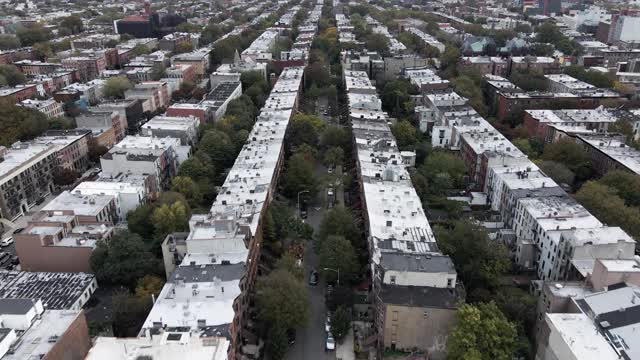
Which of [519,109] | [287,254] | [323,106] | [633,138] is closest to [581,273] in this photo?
[287,254]

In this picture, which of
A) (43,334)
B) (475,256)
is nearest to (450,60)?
(475,256)

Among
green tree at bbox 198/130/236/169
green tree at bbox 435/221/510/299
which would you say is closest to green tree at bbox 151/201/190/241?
green tree at bbox 198/130/236/169

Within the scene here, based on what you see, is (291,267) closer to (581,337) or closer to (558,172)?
(581,337)

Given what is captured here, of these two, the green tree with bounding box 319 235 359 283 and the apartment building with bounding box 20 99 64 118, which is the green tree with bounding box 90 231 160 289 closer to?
the green tree with bounding box 319 235 359 283

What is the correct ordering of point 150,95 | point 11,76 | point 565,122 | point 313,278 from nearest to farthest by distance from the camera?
point 313,278 < point 565,122 < point 150,95 < point 11,76

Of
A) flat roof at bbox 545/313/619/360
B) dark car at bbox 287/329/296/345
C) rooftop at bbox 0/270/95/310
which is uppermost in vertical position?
flat roof at bbox 545/313/619/360
